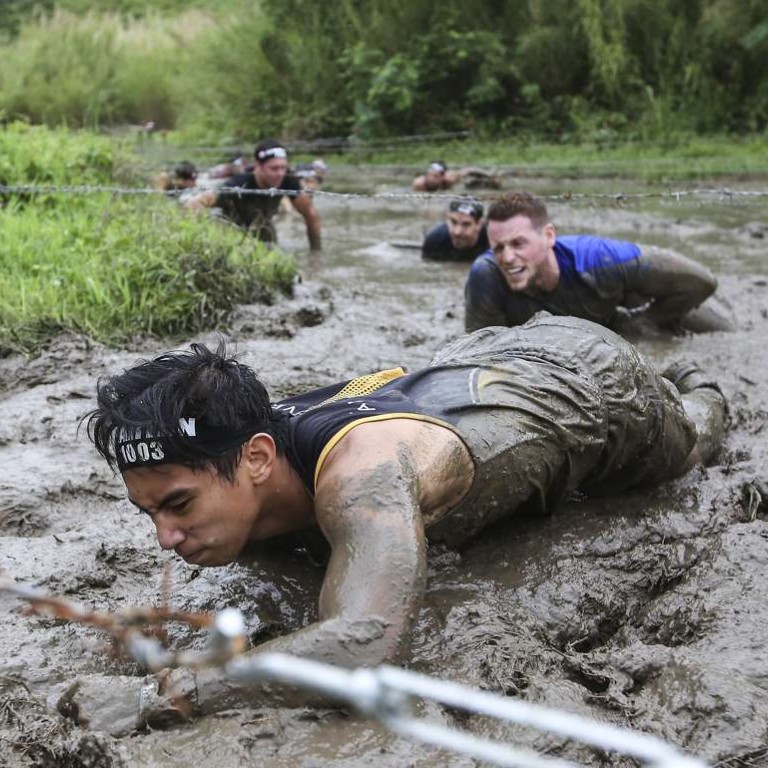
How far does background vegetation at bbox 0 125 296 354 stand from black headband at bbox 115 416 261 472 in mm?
3170

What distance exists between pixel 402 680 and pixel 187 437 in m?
1.61

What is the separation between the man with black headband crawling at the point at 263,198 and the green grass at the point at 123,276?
72.9 inches

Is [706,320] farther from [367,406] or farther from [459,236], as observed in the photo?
[367,406]

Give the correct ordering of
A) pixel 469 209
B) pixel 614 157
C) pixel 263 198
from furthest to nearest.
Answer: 1. pixel 614 157
2. pixel 263 198
3. pixel 469 209

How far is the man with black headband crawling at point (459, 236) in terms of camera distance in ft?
28.0

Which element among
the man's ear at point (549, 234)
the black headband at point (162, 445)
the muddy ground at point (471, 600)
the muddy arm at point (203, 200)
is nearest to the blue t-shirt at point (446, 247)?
the muddy arm at point (203, 200)

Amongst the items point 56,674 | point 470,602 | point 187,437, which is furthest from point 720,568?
point 56,674

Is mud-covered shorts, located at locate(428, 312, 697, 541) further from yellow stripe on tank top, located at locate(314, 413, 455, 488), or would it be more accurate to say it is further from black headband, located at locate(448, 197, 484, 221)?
black headband, located at locate(448, 197, 484, 221)

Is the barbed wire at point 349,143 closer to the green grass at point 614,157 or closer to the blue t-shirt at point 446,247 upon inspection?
the green grass at point 614,157

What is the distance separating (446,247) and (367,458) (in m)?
6.77

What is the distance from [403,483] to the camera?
231 cm

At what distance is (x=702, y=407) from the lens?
156 inches

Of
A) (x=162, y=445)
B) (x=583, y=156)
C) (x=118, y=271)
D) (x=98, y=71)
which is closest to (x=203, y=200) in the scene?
(x=118, y=271)

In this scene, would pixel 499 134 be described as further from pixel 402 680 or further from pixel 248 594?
pixel 402 680
